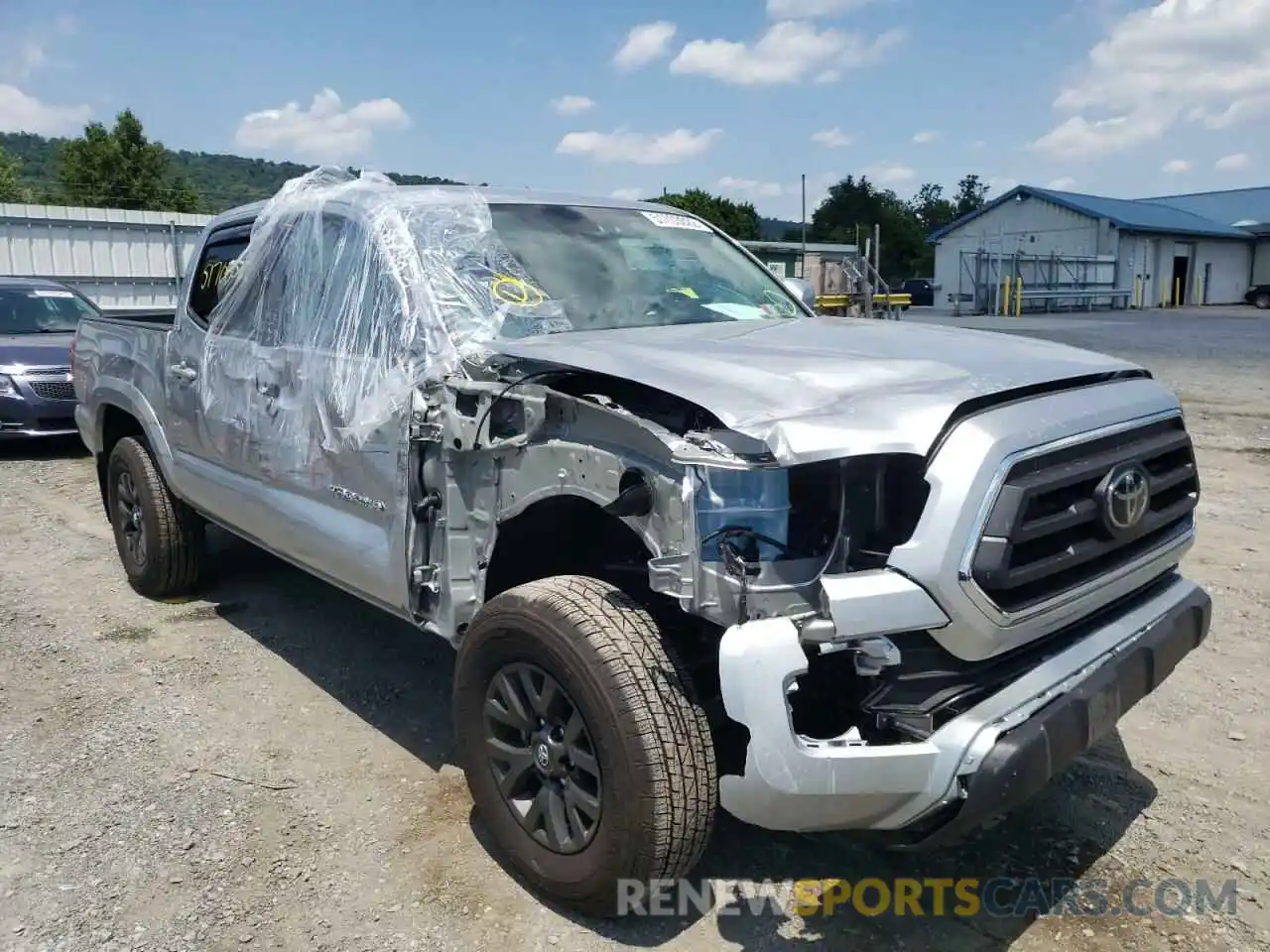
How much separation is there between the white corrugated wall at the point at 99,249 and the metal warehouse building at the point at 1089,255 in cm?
2904

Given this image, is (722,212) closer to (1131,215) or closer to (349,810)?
(1131,215)

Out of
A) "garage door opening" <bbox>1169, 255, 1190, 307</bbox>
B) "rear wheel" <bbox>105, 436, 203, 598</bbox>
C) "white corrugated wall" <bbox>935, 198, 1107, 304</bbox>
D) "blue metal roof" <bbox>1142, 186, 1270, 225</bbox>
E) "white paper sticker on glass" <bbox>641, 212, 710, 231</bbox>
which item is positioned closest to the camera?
"white paper sticker on glass" <bbox>641, 212, 710, 231</bbox>

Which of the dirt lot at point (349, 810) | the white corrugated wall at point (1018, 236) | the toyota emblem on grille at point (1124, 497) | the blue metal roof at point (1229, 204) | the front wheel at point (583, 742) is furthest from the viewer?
the blue metal roof at point (1229, 204)

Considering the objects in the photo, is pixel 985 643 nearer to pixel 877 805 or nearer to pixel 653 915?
pixel 877 805

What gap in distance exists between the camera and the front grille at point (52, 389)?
9312mm

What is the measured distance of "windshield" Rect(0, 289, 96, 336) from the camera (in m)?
10.4

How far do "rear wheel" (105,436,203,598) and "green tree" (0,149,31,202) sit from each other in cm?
4534

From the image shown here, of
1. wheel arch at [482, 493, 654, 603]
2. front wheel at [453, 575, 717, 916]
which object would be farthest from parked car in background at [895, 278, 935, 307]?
front wheel at [453, 575, 717, 916]

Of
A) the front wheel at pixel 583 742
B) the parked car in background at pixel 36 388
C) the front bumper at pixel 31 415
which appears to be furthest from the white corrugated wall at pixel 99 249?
the front wheel at pixel 583 742

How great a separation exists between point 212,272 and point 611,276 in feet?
6.64

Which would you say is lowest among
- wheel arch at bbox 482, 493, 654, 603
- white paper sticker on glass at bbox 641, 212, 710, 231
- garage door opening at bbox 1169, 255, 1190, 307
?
wheel arch at bbox 482, 493, 654, 603

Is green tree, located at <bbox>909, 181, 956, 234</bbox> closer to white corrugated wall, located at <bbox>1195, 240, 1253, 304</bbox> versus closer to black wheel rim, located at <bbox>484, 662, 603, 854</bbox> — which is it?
white corrugated wall, located at <bbox>1195, 240, 1253, 304</bbox>

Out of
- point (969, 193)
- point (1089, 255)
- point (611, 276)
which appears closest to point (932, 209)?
point (969, 193)

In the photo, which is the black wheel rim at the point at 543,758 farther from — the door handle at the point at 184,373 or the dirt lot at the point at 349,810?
the door handle at the point at 184,373
